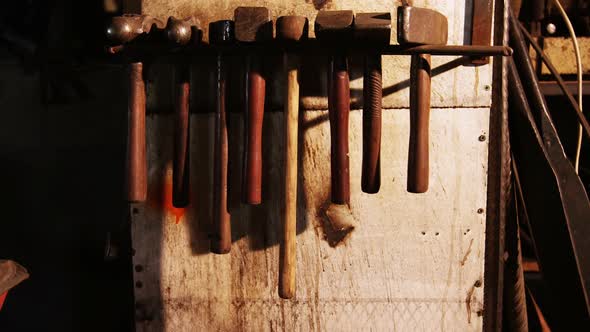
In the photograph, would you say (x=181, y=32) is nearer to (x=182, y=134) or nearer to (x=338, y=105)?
(x=182, y=134)

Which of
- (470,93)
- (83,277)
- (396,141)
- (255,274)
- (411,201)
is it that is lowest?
(83,277)

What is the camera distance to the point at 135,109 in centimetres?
93

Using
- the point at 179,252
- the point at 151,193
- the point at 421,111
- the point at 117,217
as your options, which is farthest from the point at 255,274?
the point at 117,217

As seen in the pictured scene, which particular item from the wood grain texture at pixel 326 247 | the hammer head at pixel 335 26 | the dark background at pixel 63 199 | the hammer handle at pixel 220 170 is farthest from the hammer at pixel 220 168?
the dark background at pixel 63 199

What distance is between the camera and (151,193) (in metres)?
1.10

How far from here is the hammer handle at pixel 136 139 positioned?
919mm

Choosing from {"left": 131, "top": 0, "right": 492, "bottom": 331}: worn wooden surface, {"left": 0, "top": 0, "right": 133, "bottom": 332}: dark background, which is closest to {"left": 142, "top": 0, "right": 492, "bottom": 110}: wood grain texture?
{"left": 131, "top": 0, "right": 492, "bottom": 331}: worn wooden surface

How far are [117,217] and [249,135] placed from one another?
1006 mm

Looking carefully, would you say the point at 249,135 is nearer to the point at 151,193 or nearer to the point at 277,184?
the point at 277,184

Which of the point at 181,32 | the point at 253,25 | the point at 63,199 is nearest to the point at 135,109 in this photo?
the point at 181,32

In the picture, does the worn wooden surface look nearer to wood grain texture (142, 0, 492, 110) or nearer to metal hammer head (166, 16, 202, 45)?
wood grain texture (142, 0, 492, 110)

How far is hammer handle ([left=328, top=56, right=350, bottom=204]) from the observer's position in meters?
0.90

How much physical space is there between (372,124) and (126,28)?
508 mm

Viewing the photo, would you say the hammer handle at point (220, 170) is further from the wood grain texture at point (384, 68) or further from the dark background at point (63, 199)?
the dark background at point (63, 199)
